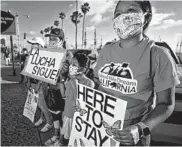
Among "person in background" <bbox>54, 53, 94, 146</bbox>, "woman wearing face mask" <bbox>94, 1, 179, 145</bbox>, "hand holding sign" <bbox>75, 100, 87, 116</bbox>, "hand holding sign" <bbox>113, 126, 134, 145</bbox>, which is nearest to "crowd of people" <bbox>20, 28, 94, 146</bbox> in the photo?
"person in background" <bbox>54, 53, 94, 146</bbox>

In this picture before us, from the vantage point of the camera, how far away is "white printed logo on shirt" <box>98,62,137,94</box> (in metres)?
1.41

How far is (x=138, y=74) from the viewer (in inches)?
54.4

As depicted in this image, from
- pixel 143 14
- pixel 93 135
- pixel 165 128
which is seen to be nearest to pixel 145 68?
pixel 143 14

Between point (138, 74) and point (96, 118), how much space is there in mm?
474

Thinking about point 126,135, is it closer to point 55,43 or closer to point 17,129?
point 55,43

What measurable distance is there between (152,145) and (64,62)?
1764 millimetres

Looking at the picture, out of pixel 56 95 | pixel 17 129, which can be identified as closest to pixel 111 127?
pixel 56 95

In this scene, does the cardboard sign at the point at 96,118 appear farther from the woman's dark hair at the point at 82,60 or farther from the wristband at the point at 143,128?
the woman's dark hair at the point at 82,60

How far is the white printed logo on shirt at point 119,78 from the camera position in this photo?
141 cm

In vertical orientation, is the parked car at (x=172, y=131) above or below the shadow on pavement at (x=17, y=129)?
above

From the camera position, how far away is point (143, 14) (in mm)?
1529

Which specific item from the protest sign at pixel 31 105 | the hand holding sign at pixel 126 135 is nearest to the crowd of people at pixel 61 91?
the protest sign at pixel 31 105

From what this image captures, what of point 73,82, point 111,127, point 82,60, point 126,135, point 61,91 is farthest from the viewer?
point 61,91

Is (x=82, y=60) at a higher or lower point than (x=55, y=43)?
lower
